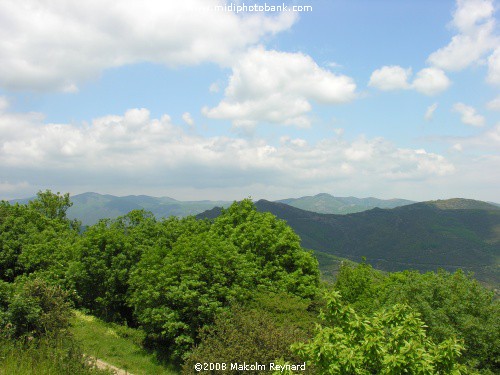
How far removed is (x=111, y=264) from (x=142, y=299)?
7392mm

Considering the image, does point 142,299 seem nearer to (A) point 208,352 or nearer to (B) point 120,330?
(B) point 120,330

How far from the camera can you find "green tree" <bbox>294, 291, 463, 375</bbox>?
7363 millimetres

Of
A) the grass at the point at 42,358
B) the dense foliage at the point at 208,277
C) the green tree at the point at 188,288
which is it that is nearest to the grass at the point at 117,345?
the green tree at the point at 188,288

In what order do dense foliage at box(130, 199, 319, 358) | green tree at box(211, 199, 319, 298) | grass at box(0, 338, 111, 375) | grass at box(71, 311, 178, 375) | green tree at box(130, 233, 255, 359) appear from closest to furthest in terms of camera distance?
grass at box(0, 338, 111, 375), green tree at box(130, 233, 255, 359), dense foliage at box(130, 199, 319, 358), grass at box(71, 311, 178, 375), green tree at box(211, 199, 319, 298)

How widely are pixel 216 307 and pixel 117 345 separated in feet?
28.4

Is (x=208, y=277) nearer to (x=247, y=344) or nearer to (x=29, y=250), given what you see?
(x=247, y=344)

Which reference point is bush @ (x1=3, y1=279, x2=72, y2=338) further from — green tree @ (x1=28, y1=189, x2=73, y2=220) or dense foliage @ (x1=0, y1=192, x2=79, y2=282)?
green tree @ (x1=28, y1=189, x2=73, y2=220)

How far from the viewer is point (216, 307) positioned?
70.4 ft

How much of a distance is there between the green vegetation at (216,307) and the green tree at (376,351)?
3 cm

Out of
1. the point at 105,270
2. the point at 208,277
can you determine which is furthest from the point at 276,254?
the point at 105,270

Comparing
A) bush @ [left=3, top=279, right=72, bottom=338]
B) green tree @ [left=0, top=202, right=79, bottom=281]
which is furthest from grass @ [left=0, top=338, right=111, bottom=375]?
green tree @ [left=0, top=202, right=79, bottom=281]

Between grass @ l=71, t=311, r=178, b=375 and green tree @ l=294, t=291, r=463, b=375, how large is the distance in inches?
632

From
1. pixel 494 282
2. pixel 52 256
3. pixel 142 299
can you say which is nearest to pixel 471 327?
pixel 142 299

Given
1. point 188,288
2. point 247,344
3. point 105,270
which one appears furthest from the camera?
point 105,270
